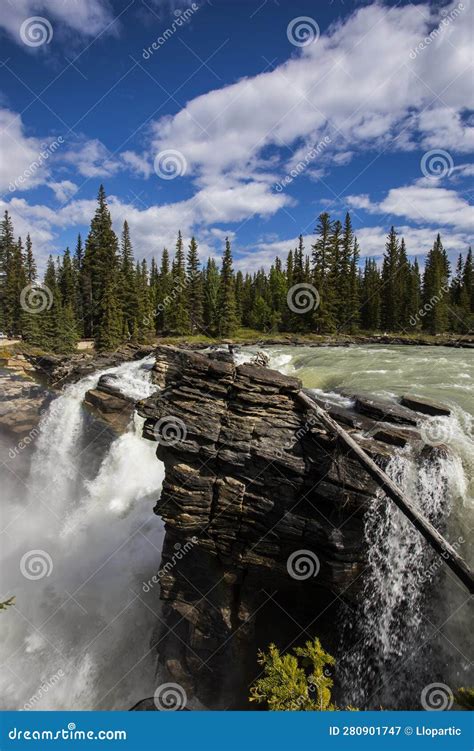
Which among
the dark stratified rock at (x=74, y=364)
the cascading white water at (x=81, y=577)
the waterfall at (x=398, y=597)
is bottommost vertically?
the cascading white water at (x=81, y=577)

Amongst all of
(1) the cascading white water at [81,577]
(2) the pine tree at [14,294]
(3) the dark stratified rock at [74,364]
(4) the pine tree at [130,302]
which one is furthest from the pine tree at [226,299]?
(1) the cascading white water at [81,577]

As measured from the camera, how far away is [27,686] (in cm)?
1305

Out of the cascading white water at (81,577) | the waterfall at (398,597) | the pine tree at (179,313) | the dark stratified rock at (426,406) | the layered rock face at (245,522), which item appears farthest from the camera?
the pine tree at (179,313)

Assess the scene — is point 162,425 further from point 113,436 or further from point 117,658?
point 113,436

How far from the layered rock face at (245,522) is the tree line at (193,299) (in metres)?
40.4

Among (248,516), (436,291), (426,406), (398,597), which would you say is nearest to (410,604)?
(398,597)

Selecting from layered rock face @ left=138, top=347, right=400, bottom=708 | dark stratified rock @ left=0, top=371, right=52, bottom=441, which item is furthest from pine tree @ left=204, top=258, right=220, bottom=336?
layered rock face @ left=138, top=347, right=400, bottom=708

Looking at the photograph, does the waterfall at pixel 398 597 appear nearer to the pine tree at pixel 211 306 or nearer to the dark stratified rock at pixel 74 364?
the dark stratified rock at pixel 74 364

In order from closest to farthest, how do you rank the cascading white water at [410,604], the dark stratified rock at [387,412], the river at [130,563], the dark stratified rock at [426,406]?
1. the cascading white water at [410,604]
2. the river at [130,563]
3. the dark stratified rock at [387,412]
4. the dark stratified rock at [426,406]

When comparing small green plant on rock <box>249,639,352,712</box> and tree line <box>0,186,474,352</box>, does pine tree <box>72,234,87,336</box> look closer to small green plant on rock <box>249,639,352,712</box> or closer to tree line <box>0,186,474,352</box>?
tree line <box>0,186,474,352</box>

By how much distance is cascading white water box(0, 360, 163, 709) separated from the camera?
12.9m

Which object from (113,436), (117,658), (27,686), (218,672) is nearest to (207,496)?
(218,672)

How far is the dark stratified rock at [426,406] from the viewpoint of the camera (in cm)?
1324

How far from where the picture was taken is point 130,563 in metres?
15.9
